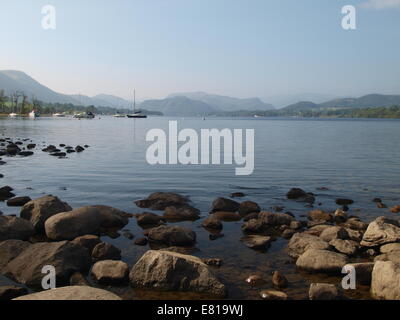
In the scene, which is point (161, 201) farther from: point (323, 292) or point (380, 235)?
point (323, 292)

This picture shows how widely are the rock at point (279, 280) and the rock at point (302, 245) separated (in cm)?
238

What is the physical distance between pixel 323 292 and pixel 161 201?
39.3 ft

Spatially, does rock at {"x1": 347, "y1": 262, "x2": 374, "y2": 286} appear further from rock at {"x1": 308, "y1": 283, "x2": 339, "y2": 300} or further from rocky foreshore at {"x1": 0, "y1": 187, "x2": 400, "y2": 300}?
rock at {"x1": 308, "y1": 283, "x2": 339, "y2": 300}

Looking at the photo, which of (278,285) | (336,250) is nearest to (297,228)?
(336,250)

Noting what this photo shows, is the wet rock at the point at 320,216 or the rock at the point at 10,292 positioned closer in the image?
the rock at the point at 10,292

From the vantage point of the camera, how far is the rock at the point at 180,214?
1859cm

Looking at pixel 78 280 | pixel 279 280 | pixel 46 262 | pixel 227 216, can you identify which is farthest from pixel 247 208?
pixel 46 262

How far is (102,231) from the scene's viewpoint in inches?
648

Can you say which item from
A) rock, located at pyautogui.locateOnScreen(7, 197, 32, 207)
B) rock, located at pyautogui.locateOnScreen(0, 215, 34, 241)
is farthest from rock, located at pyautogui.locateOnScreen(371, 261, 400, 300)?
rock, located at pyautogui.locateOnScreen(7, 197, 32, 207)

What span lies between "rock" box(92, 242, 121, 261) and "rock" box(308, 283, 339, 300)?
6.91 metres

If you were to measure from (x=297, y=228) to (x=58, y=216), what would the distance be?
10.7 meters

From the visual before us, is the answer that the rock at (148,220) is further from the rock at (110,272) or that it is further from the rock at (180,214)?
the rock at (110,272)

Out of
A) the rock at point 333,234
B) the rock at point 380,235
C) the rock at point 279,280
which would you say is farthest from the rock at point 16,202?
the rock at point 380,235
